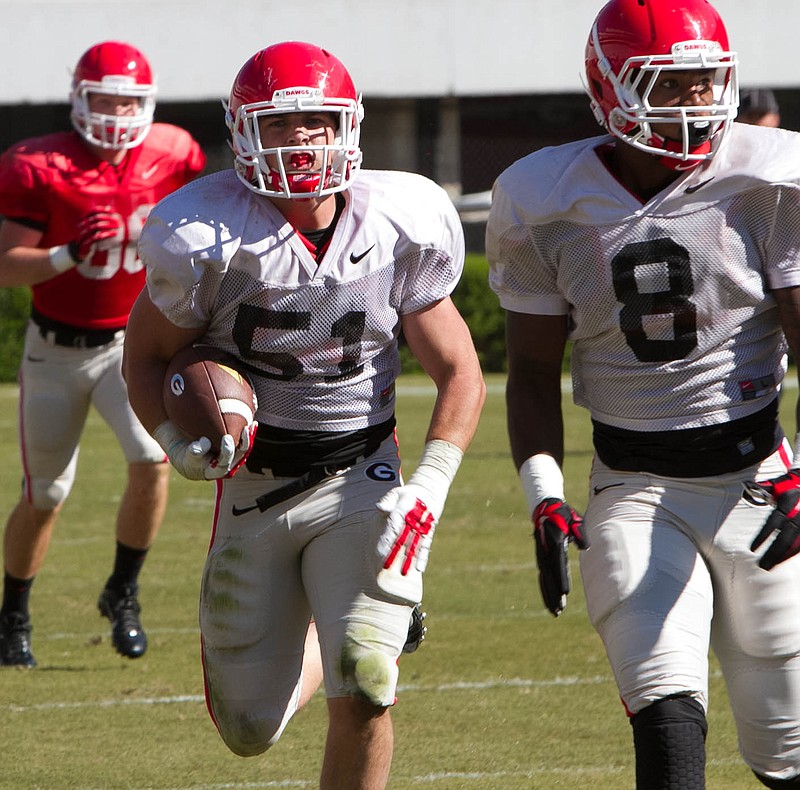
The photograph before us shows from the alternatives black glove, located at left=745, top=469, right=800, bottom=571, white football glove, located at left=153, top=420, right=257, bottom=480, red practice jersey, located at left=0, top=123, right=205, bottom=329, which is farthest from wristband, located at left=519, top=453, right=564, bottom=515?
red practice jersey, located at left=0, top=123, right=205, bottom=329

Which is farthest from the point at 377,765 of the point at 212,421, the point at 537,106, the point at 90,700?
the point at 537,106

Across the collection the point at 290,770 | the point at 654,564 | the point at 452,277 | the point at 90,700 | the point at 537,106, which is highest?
the point at 452,277

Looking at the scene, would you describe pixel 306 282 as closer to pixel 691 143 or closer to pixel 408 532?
pixel 408 532

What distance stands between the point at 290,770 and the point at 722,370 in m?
1.79

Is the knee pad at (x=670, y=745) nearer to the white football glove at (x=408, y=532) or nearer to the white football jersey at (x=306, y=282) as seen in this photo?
the white football glove at (x=408, y=532)

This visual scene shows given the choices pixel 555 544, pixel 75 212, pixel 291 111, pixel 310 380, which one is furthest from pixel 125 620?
pixel 555 544

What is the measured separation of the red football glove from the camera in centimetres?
548

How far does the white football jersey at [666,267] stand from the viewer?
123 inches

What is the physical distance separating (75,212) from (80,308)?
0.37 m

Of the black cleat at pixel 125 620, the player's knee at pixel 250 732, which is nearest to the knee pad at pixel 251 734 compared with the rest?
the player's knee at pixel 250 732

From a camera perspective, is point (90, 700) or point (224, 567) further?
point (90, 700)

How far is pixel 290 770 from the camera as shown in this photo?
166 inches

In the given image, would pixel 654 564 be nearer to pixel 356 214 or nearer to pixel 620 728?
pixel 356 214

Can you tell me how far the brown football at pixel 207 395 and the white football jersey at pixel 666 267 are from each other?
64 cm
